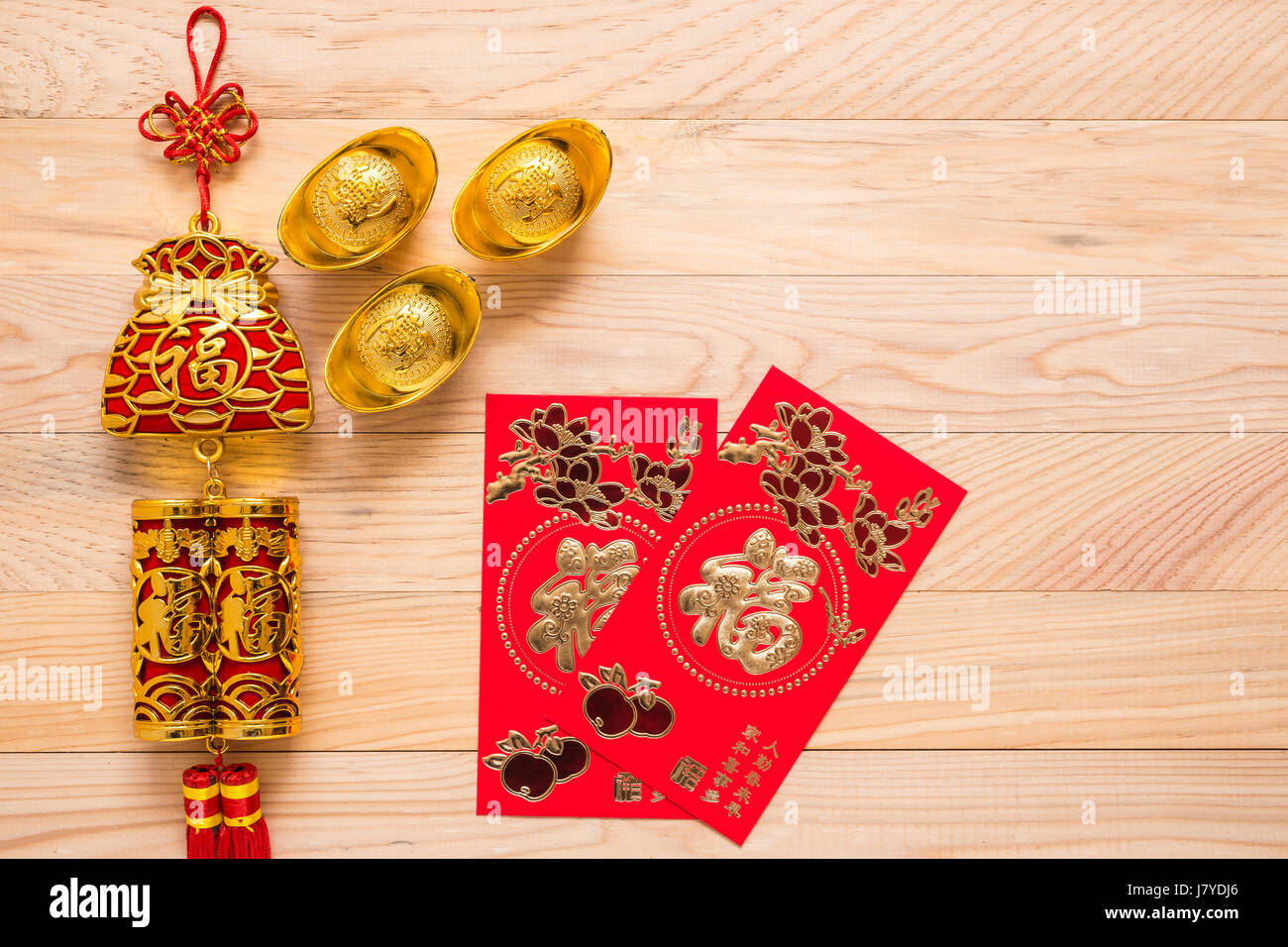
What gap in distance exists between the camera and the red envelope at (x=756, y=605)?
1.00 m

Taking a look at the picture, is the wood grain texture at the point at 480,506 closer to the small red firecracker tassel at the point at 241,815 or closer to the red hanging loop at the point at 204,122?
the small red firecracker tassel at the point at 241,815

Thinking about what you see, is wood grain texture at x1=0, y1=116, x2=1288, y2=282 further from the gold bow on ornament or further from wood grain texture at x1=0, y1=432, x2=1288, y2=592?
wood grain texture at x1=0, y1=432, x2=1288, y2=592

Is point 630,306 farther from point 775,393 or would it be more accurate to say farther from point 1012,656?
point 1012,656

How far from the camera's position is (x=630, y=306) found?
1023 mm

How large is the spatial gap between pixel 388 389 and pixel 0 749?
2.21ft

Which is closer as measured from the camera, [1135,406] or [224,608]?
[224,608]

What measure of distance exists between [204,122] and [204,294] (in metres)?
0.23

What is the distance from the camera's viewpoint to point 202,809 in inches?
37.6

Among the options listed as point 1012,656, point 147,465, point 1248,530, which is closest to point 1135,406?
point 1248,530

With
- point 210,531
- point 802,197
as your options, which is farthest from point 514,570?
point 802,197

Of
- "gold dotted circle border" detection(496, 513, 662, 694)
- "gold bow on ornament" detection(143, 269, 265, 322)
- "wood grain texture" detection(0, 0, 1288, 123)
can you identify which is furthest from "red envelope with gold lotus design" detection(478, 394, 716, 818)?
"wood grain texture" detection(0, 0, 1288, 123)

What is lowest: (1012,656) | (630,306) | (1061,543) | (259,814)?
(259,814)

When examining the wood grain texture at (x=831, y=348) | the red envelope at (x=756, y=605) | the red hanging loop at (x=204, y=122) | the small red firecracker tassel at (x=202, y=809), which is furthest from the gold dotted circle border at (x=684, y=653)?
the red hanging loop at (x=204, y=122)

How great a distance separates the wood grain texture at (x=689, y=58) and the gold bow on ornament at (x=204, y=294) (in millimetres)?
239
